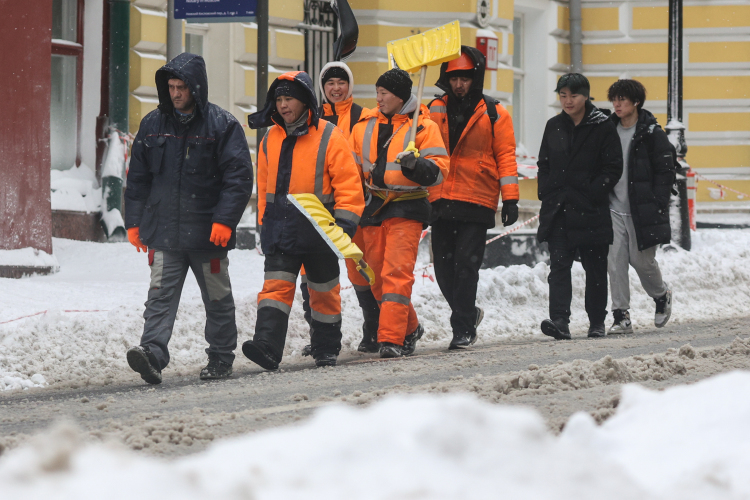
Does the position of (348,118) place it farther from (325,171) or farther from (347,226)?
(347,226)

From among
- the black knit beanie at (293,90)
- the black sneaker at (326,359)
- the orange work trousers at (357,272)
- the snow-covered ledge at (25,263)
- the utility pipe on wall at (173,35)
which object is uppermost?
the utility pipe on wall at (173,35)

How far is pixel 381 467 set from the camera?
2021 mm

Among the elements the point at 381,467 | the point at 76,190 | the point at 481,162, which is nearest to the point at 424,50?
the point at 481,162

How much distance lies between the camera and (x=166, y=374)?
628 centimetres

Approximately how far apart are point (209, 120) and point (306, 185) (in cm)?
65

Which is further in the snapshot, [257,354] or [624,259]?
[624,259]

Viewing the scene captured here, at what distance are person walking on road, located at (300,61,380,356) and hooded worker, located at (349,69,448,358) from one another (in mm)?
114

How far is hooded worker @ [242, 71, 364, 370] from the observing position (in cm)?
598

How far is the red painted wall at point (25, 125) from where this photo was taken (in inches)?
379

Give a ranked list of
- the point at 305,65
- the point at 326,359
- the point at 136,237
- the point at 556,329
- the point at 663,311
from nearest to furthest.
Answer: the point at 136,237, the point at 326,359, the point at 556,329, the point at 663,311, the point at 305,65

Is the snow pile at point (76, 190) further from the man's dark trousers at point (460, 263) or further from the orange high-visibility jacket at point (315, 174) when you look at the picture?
the orange high-visibility jacket at point (315, 174)

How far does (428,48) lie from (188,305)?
2394 millimetres

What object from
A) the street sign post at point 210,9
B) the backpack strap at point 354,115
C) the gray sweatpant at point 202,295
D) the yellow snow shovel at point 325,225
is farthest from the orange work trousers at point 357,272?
the street sign post at point 210,9

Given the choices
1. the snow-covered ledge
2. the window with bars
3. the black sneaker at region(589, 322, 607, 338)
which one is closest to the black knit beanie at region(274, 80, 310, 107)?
the black sneaker at region(589, 322, 607, 338)
